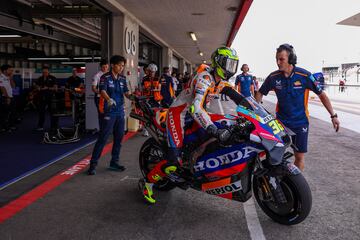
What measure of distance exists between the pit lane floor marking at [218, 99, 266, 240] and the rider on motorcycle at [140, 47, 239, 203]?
90 cm

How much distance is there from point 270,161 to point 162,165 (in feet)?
4.35

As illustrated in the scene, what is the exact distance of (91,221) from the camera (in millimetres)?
3553

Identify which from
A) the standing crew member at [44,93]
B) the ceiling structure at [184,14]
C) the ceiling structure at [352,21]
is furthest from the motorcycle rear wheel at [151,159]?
the ceiling structure at [352,21]

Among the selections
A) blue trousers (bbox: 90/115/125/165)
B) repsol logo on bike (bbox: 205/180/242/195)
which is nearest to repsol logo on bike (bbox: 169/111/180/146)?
repsol logo on bike (bbox: 205/180/242/195)

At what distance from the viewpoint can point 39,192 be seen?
14.7ft

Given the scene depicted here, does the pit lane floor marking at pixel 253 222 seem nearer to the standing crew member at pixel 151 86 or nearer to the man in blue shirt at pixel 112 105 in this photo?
the man in blue shirt at pixel 112 105

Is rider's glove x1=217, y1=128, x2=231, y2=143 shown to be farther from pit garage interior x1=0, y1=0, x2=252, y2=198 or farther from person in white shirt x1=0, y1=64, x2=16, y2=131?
person in white shirt x1=0, y1=64, x2=16, y2=131

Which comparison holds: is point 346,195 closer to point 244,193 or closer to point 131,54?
point 244,193

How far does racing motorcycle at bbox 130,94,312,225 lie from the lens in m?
3.12

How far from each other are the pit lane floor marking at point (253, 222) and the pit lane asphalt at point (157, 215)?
51 mm

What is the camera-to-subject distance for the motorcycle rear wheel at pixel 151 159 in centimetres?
441

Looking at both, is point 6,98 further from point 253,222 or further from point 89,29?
point 253,222

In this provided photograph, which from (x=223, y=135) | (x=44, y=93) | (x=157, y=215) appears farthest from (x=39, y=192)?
(x=44, y=93)

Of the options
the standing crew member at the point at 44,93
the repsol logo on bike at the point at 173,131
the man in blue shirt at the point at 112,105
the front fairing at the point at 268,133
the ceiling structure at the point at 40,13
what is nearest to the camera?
the front fairing at the point at 268,133
